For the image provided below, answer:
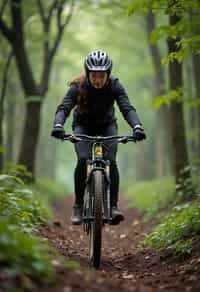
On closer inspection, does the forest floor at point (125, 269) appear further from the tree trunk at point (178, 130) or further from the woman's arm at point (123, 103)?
the woman's arm at point (123, 103)

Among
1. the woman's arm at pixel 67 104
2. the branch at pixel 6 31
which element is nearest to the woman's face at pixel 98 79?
the woman's arm at pixel 67 104

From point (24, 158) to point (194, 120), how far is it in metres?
8.01

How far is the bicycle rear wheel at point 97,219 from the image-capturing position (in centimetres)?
546

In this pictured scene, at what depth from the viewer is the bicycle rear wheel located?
5.46 meters

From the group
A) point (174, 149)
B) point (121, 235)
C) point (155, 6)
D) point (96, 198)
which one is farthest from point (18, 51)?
point (96, 198)

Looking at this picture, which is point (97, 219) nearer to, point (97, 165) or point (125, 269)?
point (97, 165)

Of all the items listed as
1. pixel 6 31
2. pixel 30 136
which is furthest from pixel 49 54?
pixel 30 136

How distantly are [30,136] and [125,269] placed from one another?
29.4 ft

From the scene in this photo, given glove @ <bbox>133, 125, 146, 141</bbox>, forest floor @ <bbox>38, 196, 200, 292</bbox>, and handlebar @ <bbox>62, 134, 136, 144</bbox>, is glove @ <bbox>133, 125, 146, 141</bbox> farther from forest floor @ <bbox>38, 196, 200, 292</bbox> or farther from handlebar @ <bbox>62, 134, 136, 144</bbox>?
forest floor @ <bbox>38, 196, 200, 292</bbox>

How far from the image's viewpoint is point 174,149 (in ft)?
35.4

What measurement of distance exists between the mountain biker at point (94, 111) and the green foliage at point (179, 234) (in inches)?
36.6

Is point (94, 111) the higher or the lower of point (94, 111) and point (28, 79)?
the lower

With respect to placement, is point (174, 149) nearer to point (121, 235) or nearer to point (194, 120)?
point (121, 235)

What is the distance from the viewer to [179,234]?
21.7ft
